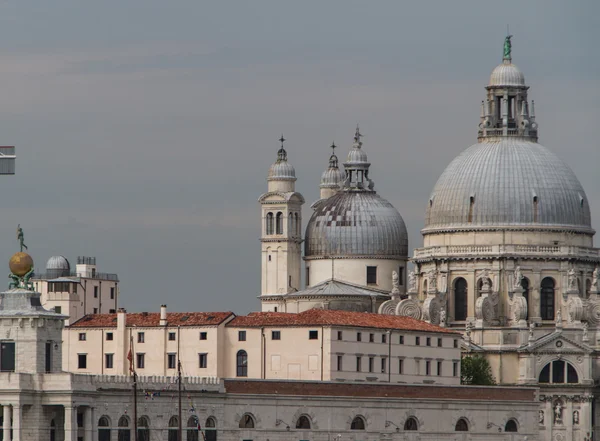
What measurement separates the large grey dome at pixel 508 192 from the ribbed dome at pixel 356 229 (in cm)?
290

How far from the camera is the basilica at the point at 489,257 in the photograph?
450 feet

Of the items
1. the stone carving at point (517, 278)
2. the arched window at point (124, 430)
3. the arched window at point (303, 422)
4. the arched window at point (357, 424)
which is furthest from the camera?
the stone carving at point (517, 278)

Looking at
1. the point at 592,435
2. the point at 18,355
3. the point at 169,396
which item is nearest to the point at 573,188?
the point at 592,435

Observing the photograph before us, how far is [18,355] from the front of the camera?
9919 centimetres

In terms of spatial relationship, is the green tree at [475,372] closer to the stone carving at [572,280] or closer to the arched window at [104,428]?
the stone carving at [572,280]

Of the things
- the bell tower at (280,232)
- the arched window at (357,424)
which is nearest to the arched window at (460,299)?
the bell tower at (280,232)

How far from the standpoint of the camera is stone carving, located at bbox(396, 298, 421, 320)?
456 ft

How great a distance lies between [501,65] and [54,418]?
55024 mm

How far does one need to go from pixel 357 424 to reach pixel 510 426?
1275cm

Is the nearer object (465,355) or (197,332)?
(197,332)

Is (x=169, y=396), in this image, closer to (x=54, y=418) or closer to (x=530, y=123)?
(x=54, y=418)

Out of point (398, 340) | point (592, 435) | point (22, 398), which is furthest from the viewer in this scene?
point (592, 435)

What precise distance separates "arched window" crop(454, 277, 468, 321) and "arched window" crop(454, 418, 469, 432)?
19.7 metres

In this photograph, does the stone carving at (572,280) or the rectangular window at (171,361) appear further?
the stone carving at (572,280)
